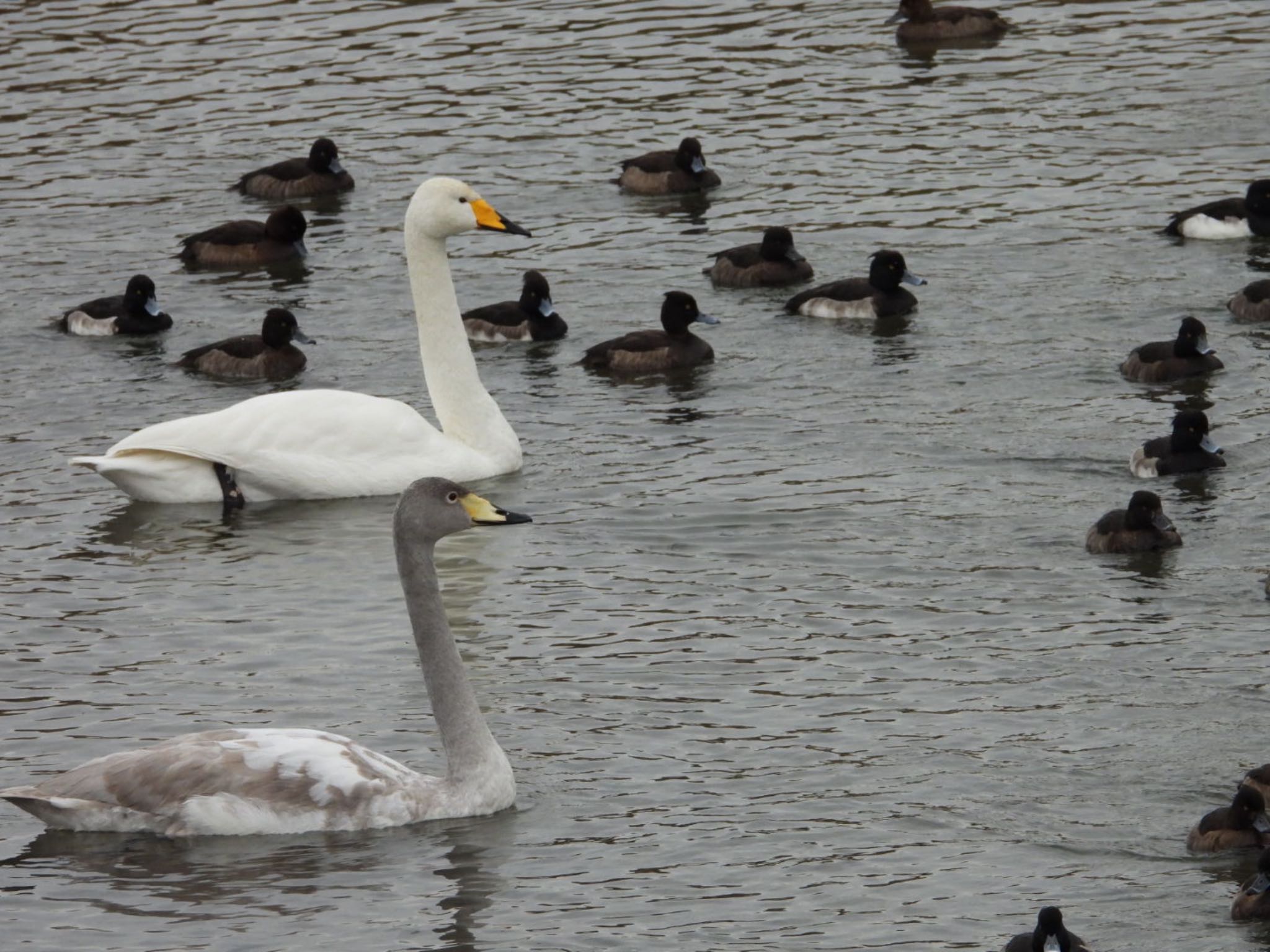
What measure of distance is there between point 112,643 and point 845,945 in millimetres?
5779

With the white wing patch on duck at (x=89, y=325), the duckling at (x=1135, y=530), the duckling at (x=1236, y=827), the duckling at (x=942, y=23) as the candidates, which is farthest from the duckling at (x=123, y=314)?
the duckling at (x=1236, y=827)

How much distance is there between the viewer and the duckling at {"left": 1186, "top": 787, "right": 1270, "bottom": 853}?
11734mm

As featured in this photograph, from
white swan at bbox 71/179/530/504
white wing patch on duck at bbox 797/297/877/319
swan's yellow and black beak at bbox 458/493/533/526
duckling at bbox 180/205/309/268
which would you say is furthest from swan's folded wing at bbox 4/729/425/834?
duckling at bbox 180/205/309/268

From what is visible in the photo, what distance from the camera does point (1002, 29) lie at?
32219mm

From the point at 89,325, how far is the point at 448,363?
5245mm

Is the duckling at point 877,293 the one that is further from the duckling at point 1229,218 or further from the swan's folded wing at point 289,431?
the swan's folded wing at point 289,431

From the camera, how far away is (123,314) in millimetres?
22594

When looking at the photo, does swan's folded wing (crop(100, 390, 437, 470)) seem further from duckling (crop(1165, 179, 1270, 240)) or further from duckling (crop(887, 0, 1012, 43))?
duckling (crop(887, 0, 1012, 43))

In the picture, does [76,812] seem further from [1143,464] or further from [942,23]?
[942,23]

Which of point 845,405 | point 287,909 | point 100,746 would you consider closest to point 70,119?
point 845,405

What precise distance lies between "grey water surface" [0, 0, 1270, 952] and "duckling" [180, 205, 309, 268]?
9.5 inches

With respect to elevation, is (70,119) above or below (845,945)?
above

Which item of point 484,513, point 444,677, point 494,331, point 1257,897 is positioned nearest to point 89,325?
point 494,331

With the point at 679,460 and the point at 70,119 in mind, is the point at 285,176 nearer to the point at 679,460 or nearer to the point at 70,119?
the point at 70,119
